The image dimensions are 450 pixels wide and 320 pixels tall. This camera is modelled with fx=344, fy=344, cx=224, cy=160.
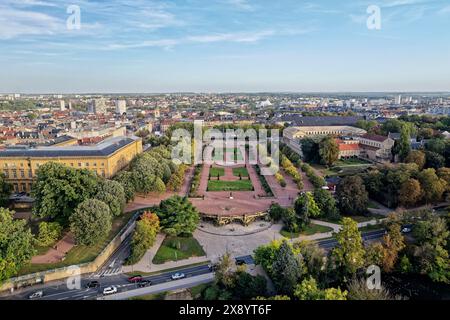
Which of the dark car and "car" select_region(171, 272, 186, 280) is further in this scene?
"car" select_region(171, 272, 186, 280)

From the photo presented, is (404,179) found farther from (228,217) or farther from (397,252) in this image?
(228,217)

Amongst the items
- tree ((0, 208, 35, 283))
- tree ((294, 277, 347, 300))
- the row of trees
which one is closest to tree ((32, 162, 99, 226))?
tree ((0, 208, 35, 283))

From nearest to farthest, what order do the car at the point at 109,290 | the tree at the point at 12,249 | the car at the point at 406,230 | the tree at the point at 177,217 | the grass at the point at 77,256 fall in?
the tree at the point at 12,249 → the car at the point at 109,290 → the grass at the point at 77,256 → the tree at the point at 177,217 → the car at the point at 406,230

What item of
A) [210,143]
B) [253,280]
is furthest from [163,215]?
[210,143]

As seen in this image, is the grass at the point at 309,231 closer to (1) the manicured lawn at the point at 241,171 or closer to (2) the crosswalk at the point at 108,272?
(2) the crosswalk at the point at 108,272

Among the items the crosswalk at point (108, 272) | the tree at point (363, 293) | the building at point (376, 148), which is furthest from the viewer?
the building at point (376, 148)

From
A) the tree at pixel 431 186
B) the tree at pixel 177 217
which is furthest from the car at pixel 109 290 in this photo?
the tree at pixel 431 186

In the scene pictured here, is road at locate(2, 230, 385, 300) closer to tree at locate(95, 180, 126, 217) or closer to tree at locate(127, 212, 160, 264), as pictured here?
tree at locate(127, 212, 160, 264)
